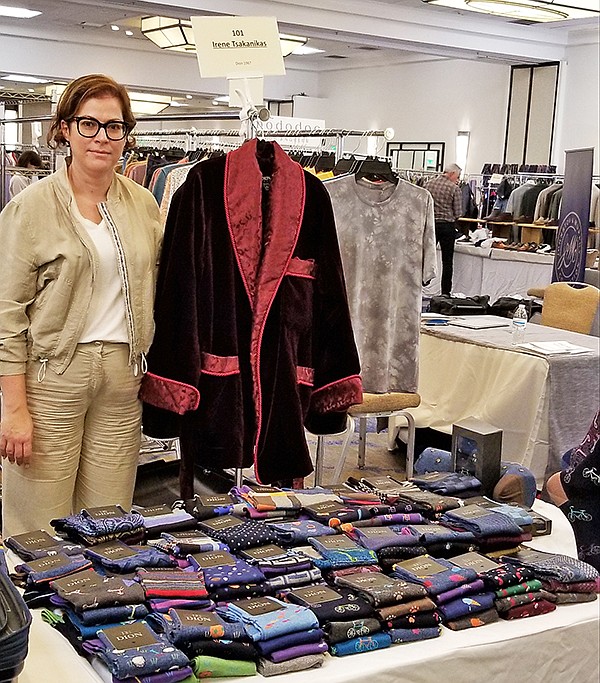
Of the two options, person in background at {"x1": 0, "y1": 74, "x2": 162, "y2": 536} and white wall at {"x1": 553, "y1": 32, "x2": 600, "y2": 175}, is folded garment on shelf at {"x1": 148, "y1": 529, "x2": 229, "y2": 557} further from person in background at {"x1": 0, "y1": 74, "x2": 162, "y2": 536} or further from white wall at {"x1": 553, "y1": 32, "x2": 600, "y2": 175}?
white wall at {"x1": 553, "y1": 32, "x2": 600, "y2": 175}

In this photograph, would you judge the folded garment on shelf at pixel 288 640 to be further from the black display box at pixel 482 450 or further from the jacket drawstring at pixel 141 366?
the jacket drawstring at pixel 141 366

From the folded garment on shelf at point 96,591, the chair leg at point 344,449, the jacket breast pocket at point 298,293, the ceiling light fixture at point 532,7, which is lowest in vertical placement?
the chair leg at point 344,449

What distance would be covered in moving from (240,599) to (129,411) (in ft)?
3.12

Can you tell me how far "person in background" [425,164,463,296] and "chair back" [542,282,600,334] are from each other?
431 centimetres

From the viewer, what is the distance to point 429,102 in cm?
1510

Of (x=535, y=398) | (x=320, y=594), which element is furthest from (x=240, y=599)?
(x=535, y=398)

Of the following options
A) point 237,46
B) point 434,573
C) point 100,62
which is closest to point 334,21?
point 100,62

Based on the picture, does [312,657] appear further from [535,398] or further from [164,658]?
[535,398]

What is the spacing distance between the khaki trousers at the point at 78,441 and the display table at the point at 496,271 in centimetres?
699

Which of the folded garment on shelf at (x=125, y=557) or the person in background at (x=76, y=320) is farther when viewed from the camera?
the person in background at (x=76, y=320)

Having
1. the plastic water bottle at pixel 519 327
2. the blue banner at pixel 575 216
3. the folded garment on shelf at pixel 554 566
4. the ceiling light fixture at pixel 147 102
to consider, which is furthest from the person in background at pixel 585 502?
the ceiling light fixture at pixel 147 102

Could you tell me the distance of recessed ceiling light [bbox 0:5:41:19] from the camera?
11.8m

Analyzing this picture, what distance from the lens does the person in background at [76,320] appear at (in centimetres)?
232

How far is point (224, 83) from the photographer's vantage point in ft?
52.0
